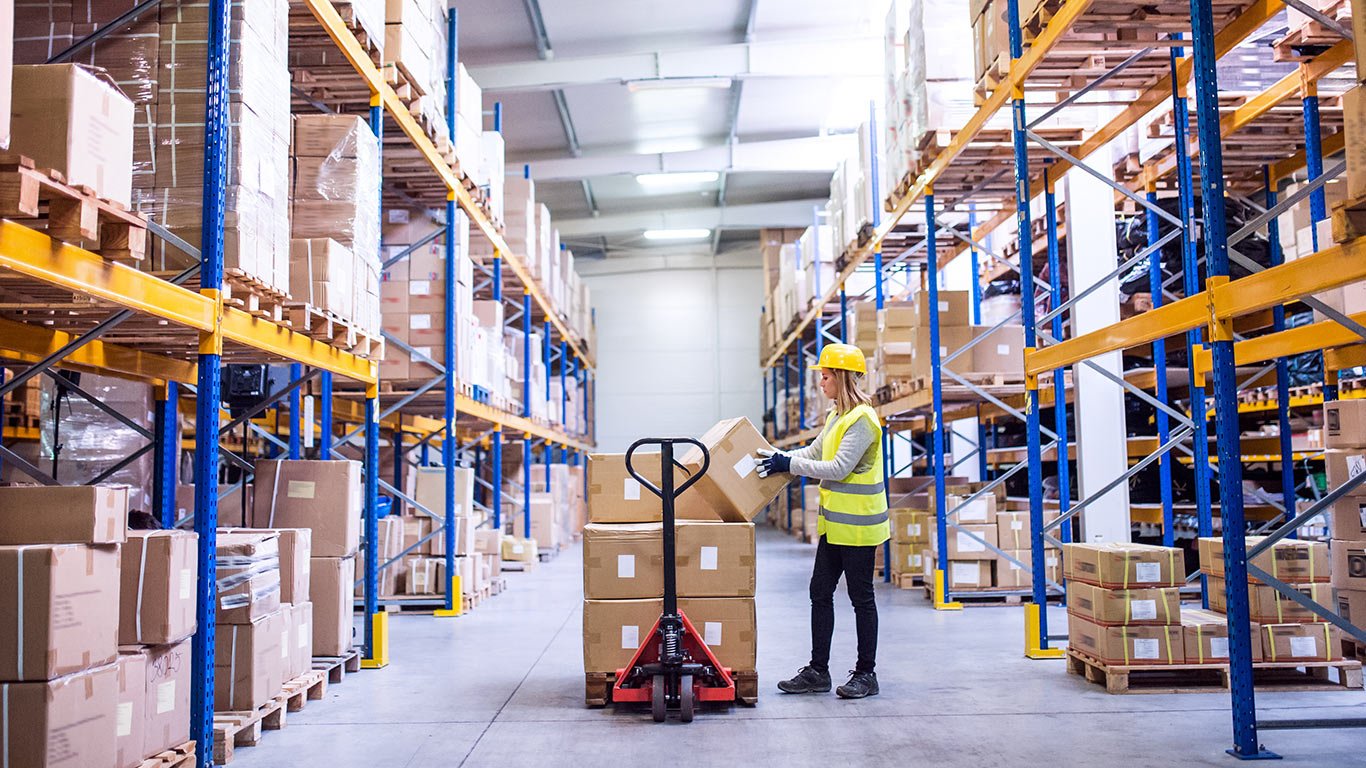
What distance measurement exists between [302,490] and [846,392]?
3.15 metres

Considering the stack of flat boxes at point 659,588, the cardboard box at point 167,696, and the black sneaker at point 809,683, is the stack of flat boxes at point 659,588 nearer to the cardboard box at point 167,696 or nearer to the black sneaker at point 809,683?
the black sneaker at point 809,683

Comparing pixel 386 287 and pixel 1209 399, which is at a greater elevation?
pixel 386 287

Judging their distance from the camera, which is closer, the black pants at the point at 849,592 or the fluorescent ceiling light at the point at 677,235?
the black pants at the point at 849,592

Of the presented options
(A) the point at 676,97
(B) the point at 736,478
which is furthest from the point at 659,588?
(A) the point at 676,97

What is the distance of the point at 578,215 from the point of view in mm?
23797

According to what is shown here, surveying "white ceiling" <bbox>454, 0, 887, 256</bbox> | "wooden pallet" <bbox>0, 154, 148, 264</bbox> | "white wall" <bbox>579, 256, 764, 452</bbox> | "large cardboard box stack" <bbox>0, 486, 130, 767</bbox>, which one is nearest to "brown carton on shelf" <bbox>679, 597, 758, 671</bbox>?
"large cardboard box stack" <bbox>0, 486, 130, 767</bbox>

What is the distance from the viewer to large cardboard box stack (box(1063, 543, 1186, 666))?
5.84 meters

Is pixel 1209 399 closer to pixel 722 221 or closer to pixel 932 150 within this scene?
pixel 932 150

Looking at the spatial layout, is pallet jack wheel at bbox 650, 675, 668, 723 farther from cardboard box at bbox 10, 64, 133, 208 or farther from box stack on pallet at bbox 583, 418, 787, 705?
cardboard box at bbox 10, 64, 133, 208

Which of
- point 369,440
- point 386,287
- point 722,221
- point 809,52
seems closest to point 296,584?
point 369,440

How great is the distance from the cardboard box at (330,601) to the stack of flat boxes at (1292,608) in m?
4.81

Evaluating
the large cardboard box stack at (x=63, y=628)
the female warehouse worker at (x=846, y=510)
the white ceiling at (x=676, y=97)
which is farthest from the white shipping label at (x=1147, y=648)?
the white ceiling at (x=676, y=97)

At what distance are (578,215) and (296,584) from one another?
1872 cm

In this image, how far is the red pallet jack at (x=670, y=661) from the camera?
17.4 feet
